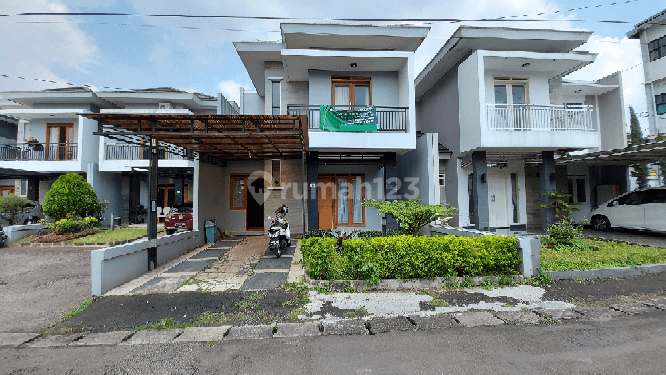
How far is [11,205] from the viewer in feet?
37.5

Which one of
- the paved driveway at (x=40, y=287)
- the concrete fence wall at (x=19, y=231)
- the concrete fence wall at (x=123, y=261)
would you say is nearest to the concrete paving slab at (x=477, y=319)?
the paved driveway at (x=40, y=287)

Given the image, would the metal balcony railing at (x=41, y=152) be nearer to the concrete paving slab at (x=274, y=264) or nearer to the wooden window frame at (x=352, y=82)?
the wooden window frame at (x=352, y=82)

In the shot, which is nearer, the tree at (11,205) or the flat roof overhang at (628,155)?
the flat roof overhang at (628,155)

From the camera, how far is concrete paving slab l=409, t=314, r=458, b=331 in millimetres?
3613

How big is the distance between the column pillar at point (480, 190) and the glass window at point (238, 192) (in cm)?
846

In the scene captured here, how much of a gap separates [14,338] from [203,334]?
7.30 feet

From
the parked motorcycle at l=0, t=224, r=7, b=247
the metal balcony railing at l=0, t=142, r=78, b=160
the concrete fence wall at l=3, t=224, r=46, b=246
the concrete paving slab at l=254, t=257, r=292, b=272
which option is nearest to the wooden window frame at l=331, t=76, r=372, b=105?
the concrete paving slab at l=254, t=257, r=292, b=272

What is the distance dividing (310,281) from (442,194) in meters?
7.96

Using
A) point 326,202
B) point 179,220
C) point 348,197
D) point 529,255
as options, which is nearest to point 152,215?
point 179,220

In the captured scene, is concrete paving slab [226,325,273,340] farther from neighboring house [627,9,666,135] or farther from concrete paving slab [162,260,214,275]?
neighboring house [627,9,666,135]

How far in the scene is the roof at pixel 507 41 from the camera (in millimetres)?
9297

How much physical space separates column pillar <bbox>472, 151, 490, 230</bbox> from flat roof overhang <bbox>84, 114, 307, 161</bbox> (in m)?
5.94

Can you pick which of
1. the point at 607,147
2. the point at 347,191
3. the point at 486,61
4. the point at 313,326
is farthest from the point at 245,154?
the point at 607,147

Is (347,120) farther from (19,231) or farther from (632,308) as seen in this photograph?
(19,231)
